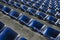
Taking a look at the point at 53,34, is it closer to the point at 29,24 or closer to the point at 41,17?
the point at 29,24

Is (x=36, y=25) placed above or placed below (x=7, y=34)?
above

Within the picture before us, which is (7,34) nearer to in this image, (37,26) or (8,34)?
(8,34)

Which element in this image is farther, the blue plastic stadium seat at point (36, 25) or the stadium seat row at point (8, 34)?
the blue plastic stadium seat at point (36, 25)

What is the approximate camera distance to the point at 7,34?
207 inches

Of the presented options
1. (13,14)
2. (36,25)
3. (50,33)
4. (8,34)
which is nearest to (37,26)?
(36,25)

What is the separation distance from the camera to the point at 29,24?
8.08 metres

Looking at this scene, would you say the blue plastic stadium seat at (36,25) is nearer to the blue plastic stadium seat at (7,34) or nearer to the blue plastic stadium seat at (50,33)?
the blue plastic stadium seat at (50,33)

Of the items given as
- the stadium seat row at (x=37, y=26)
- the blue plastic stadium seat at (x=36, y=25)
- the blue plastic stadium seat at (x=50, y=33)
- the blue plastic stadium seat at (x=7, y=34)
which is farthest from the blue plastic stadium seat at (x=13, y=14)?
the blue plastic stadium seat at (x=7, y=34)

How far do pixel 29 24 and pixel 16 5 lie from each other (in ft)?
16.1

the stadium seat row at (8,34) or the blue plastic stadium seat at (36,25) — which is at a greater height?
the blue plastic stadium seat at (36,25)

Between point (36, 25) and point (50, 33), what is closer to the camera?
point (50, 33)

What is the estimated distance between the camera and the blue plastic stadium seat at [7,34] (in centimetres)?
517

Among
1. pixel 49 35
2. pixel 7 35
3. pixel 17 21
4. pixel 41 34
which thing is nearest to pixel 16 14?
pixel 17 21

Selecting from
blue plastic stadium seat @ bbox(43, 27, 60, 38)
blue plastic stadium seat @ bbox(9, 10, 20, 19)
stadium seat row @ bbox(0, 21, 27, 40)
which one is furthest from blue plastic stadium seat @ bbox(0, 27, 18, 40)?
blue plastic stadium seat @ bbox(9, 10, 20, 19)
